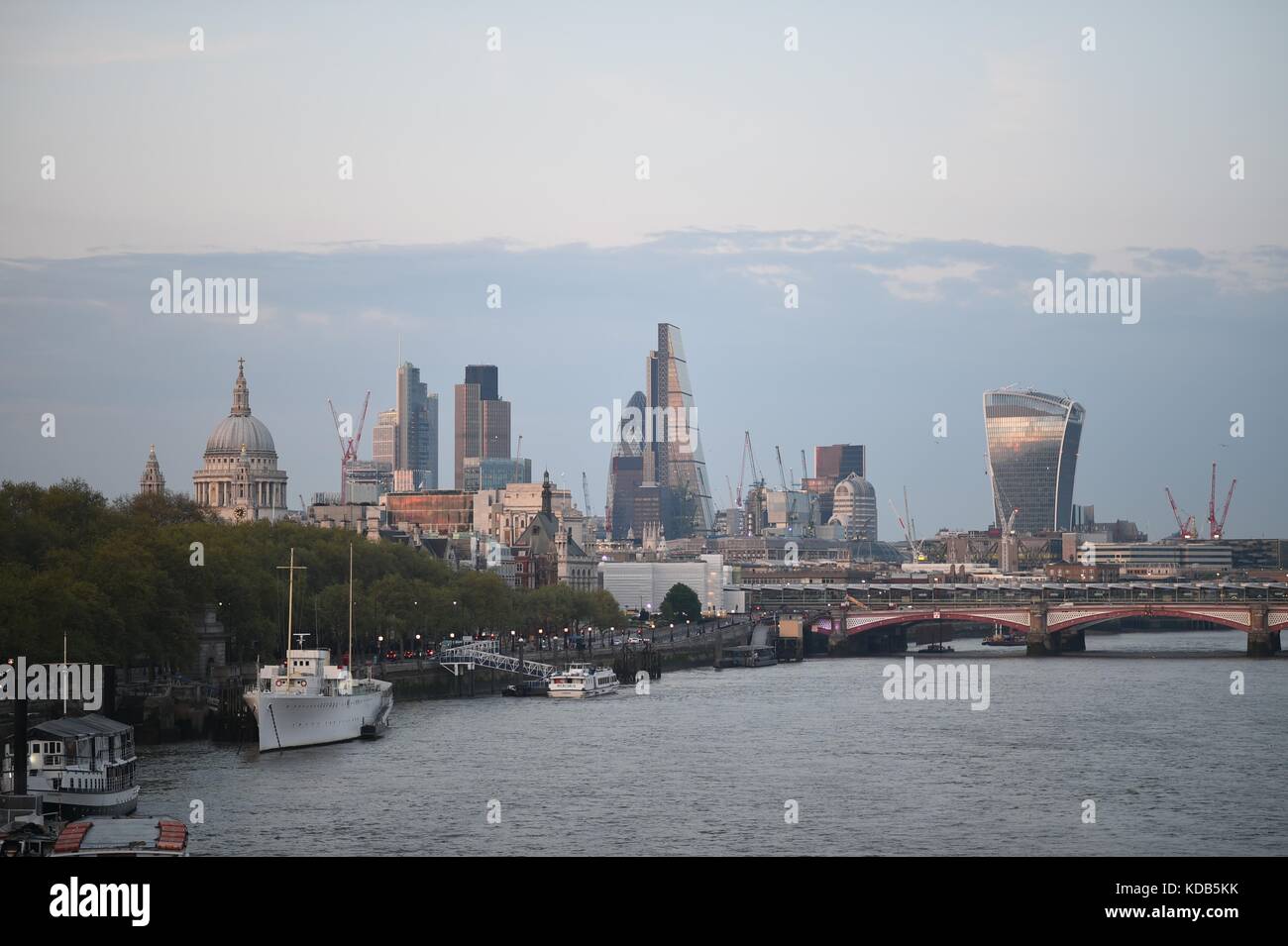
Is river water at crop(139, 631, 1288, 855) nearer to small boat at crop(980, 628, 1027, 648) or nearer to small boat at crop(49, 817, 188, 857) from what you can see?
small boat at crop(49, 817, 188, 857)

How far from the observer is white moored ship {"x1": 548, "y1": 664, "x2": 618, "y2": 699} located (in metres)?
85.3

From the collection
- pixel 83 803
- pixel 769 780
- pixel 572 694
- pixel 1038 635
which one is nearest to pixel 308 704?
pixel 769 780

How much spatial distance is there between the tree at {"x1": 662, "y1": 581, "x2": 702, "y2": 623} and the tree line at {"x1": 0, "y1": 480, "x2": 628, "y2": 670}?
38.2m

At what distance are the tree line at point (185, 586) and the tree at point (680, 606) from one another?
125 feet

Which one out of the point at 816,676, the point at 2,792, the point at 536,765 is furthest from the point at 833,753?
the point at 816,676

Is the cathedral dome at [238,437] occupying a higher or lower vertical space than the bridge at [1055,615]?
higher

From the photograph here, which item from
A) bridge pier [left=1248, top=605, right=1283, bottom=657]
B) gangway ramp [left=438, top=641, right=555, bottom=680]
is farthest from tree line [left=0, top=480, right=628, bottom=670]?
bridge pier [left=1248, top=605, right=1283, bottom=657]

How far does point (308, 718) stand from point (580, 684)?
91.5 ft

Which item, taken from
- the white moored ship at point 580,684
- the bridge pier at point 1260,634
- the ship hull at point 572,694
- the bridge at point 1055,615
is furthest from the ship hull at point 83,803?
the bridge pier at point 1260,634

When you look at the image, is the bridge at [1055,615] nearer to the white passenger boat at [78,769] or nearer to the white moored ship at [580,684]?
the white moored ship at [580,684]

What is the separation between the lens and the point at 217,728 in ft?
198

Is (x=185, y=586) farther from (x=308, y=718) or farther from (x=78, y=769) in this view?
(x=78, y=769)

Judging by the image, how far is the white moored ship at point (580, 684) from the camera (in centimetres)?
8531
